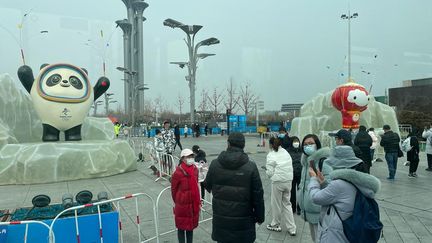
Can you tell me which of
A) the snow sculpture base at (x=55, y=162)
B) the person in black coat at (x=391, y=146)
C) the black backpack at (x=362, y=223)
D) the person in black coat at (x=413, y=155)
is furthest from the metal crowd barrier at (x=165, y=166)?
the black backpack at (x=362, y=223)

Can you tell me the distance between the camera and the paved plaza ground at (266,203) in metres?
5.73

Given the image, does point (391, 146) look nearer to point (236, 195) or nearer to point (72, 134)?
point (236, 195)

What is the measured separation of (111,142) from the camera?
12.2 m

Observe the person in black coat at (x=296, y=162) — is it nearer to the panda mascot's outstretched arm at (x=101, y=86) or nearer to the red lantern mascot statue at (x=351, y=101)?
the panda mascot's outstretched arm at (x=101, y=86)

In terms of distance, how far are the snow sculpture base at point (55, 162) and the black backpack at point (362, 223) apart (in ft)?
31.9

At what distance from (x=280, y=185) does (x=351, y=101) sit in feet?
35.0

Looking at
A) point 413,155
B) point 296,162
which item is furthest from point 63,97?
point 413,155

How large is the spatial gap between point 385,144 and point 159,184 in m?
6.48

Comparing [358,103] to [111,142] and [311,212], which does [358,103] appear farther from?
[311,212]

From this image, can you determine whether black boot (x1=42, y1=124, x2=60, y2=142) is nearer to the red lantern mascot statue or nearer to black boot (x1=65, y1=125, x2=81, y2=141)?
black boot (x1=65, y1=125, x2=81, y2=141)

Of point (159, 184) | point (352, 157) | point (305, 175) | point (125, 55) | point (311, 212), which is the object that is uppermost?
point (125, 55)

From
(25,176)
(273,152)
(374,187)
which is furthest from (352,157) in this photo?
(25,176)

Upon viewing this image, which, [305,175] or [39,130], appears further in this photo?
[39,130]

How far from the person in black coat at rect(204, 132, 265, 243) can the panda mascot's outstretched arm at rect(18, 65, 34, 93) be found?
1029cm
